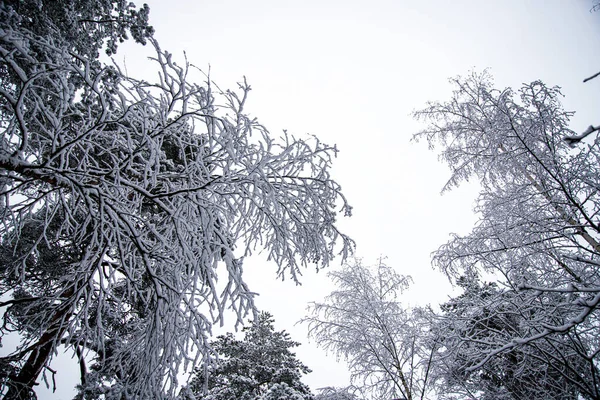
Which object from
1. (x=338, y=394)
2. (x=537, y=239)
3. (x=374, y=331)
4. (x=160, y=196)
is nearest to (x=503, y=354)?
(x=537, y=239)

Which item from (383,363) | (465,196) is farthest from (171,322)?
(465,196)

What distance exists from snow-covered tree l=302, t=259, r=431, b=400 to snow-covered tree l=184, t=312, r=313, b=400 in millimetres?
7136

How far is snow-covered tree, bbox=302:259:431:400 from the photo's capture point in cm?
546

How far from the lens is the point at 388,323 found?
6.01 meters

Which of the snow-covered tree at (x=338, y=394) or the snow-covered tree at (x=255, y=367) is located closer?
the snow-covered tree at (x=338, y=394)

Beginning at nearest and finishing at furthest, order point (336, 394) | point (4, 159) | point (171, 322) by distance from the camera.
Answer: point (4, 159), point (171, 322), point (336, 394)

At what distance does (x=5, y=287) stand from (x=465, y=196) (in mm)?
10672

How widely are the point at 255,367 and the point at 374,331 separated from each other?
11668mm

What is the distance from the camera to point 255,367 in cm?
1481

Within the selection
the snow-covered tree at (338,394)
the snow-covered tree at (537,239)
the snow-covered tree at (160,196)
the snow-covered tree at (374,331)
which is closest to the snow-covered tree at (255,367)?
the snow-covered tree at (338,394)

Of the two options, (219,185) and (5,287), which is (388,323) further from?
(5,287)

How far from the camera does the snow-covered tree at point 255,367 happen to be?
1330 centimetres

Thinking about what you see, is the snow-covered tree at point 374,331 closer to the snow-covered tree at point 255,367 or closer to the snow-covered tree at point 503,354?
the snow-covered tree at point 503,354

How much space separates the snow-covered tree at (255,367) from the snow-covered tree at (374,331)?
23.4 ft
